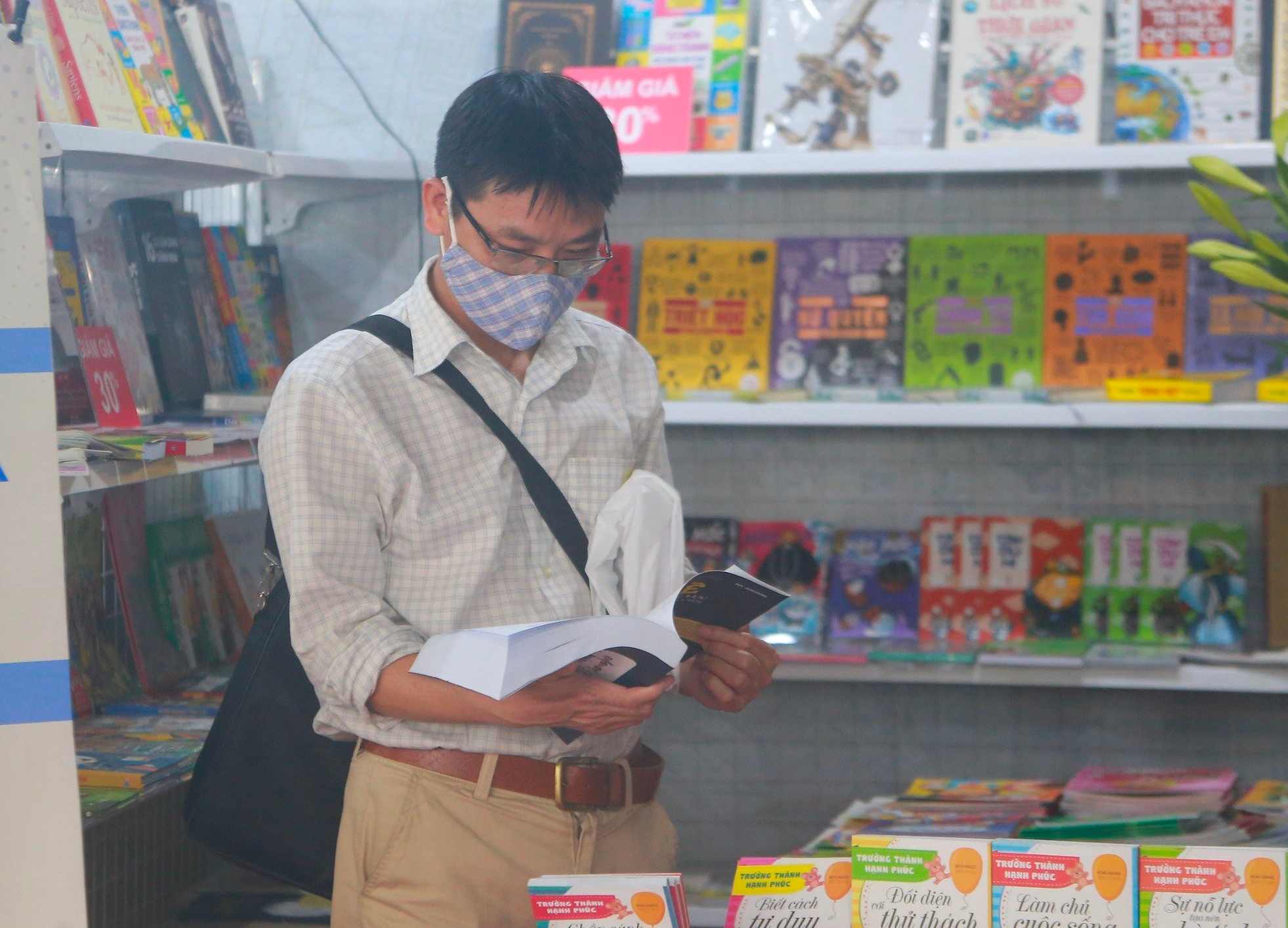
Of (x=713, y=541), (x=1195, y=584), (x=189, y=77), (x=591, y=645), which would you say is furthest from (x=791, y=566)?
(x=591, y=645)

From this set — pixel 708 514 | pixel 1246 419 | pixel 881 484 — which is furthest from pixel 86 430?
pixel 1246 419

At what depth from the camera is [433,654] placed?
56.2 inches

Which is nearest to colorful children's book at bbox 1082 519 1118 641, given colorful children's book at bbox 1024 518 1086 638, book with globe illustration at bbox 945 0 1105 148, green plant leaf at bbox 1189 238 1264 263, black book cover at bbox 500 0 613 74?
colorful children's book at bbox 1024 518 1086 638

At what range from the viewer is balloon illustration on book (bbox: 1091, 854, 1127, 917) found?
1272 millimetres

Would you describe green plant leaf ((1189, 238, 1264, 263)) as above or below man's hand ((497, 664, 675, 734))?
above

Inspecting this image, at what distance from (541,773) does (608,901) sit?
1.07 ft

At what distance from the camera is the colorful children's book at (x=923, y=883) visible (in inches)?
50.9

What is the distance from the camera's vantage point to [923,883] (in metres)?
1.31

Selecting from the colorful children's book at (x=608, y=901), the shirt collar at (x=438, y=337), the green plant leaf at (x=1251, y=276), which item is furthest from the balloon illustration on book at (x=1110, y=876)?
the green plant leaf at (x=1251, y=276)

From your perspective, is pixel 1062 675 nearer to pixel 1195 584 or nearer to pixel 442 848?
pixel 1195 584

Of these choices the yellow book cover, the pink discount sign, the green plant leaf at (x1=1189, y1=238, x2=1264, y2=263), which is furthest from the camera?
the yellow book cover

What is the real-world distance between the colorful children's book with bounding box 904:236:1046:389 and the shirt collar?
1.41 metres

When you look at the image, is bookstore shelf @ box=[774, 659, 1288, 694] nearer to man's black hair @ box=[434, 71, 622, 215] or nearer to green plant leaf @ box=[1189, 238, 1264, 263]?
green plant leaf @ box=[1189, 238, 1264, 263]

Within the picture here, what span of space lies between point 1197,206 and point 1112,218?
0.57 ft
